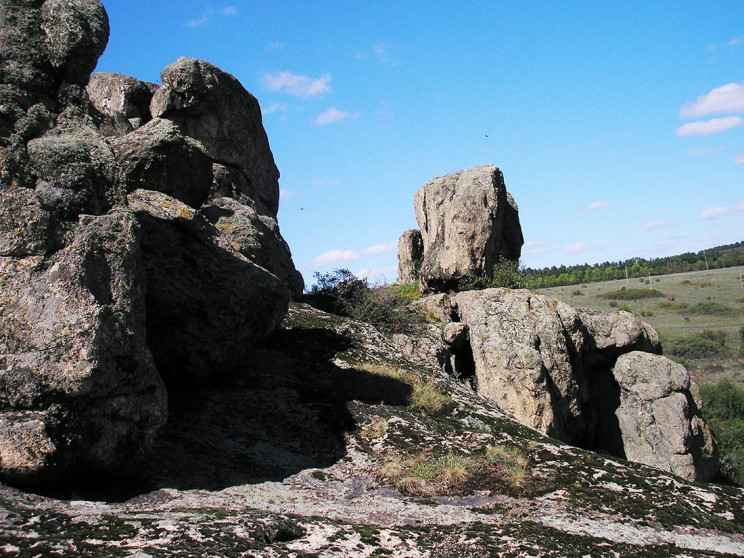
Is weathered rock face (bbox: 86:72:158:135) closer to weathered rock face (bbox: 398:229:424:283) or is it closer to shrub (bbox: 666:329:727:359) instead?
weathered rock face (bbox: 398:229:424:283)

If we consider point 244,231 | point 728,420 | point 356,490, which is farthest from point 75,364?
point 728,420

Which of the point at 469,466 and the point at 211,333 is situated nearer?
the point at 469,466

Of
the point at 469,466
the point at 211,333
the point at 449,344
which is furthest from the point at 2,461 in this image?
the point at 449,344

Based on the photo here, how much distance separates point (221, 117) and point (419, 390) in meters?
12.8

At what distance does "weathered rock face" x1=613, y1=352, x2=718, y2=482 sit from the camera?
61.5 ft

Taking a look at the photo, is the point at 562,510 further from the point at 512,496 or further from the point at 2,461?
the point at 2,461

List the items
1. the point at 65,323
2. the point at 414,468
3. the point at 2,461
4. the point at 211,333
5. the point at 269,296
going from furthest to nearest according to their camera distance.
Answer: the point at 269,296, the point at 211,333, the point at 414,468, the point at 65,323, the point at 2,461

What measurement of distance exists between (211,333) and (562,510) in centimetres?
436

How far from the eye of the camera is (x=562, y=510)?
17.9 feet

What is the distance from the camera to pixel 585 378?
1922 centimetres

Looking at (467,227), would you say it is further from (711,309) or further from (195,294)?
(711,309)

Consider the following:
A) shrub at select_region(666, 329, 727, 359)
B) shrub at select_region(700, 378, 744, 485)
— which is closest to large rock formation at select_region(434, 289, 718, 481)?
shrub at select_region(700, 378, 744, 485)

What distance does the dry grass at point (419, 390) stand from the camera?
27.2 ft

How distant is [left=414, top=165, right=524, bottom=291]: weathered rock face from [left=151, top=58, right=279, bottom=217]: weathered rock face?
898 cm
